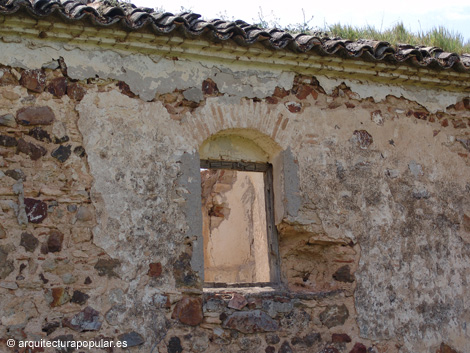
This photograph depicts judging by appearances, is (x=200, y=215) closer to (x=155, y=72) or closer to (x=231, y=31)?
(x=155, y=72)

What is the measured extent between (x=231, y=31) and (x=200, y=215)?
1659mm

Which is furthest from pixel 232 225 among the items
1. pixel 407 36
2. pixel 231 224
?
pixel 407 36

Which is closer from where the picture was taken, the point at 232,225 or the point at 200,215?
the point at 200,215

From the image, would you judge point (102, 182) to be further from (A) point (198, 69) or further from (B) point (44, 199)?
(A) point (198, 69)

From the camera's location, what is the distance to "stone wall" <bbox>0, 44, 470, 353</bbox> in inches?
181

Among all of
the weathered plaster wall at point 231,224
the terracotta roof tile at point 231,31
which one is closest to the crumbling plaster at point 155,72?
the terracotta roof tile at point 231,31

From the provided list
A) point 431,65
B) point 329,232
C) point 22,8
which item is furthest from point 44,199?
point 431,65

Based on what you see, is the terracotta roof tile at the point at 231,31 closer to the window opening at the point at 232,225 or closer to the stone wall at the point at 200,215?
the stone wall at the point at 200,215

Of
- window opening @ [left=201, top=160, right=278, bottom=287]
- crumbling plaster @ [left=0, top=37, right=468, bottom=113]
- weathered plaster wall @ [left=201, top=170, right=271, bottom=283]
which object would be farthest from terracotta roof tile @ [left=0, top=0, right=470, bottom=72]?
weathered plaster wall @ [left=201, top=170, right=271, bottom=283]

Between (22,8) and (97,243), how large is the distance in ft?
6.34

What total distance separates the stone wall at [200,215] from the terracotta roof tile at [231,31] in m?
0.35

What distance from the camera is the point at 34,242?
4.53m

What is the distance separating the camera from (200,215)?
505 cm

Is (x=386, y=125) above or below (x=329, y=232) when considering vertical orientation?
above
